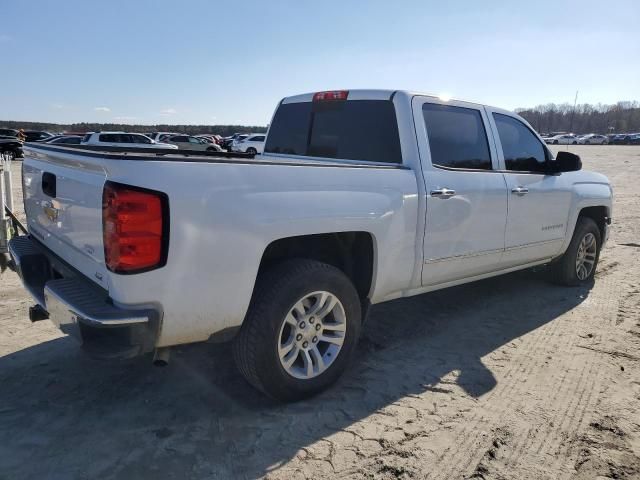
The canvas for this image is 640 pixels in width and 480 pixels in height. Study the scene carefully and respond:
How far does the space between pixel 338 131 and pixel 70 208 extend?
220 centimetres

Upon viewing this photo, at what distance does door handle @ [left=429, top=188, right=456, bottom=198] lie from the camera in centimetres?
354

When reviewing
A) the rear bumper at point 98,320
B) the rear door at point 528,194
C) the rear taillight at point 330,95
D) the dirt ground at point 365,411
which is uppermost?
the rear taillight at point 330,95

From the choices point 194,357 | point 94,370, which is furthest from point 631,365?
point 94,370

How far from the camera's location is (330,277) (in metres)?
3.02

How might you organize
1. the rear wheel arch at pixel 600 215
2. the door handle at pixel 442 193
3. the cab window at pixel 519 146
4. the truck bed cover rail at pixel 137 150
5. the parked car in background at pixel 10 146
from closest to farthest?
the truck bed cover rail at pixel 137 150, the door handle at pixel 442 193, the cab window at pixel 519 146, the rear wheel arch at pixel 600 215, the parked car in background at pixel 10 146

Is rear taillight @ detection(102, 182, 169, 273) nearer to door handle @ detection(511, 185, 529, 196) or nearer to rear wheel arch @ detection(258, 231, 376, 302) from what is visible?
rear wheel arch @ detection(258, 231, 376, 302)

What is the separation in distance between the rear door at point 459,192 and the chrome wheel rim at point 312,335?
34.4 inches

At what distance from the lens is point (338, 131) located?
4.15 meters

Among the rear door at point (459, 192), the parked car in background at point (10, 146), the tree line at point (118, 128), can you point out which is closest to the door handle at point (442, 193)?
the rear door at point (459, 192)

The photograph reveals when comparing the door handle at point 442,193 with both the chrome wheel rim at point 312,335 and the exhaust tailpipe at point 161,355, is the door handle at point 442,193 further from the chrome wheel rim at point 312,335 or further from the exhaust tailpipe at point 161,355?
the exhaust tailpipe at point 161,355

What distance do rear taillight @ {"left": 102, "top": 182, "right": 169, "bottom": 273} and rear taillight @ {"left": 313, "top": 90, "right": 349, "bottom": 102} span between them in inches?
89.4

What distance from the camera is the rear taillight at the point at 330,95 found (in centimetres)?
412

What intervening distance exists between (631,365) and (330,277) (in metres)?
2.48

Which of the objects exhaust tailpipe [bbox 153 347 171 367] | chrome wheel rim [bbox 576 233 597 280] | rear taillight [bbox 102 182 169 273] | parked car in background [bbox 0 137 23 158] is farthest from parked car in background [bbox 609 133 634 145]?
rear taillight [bbox 102 182 169 273]
